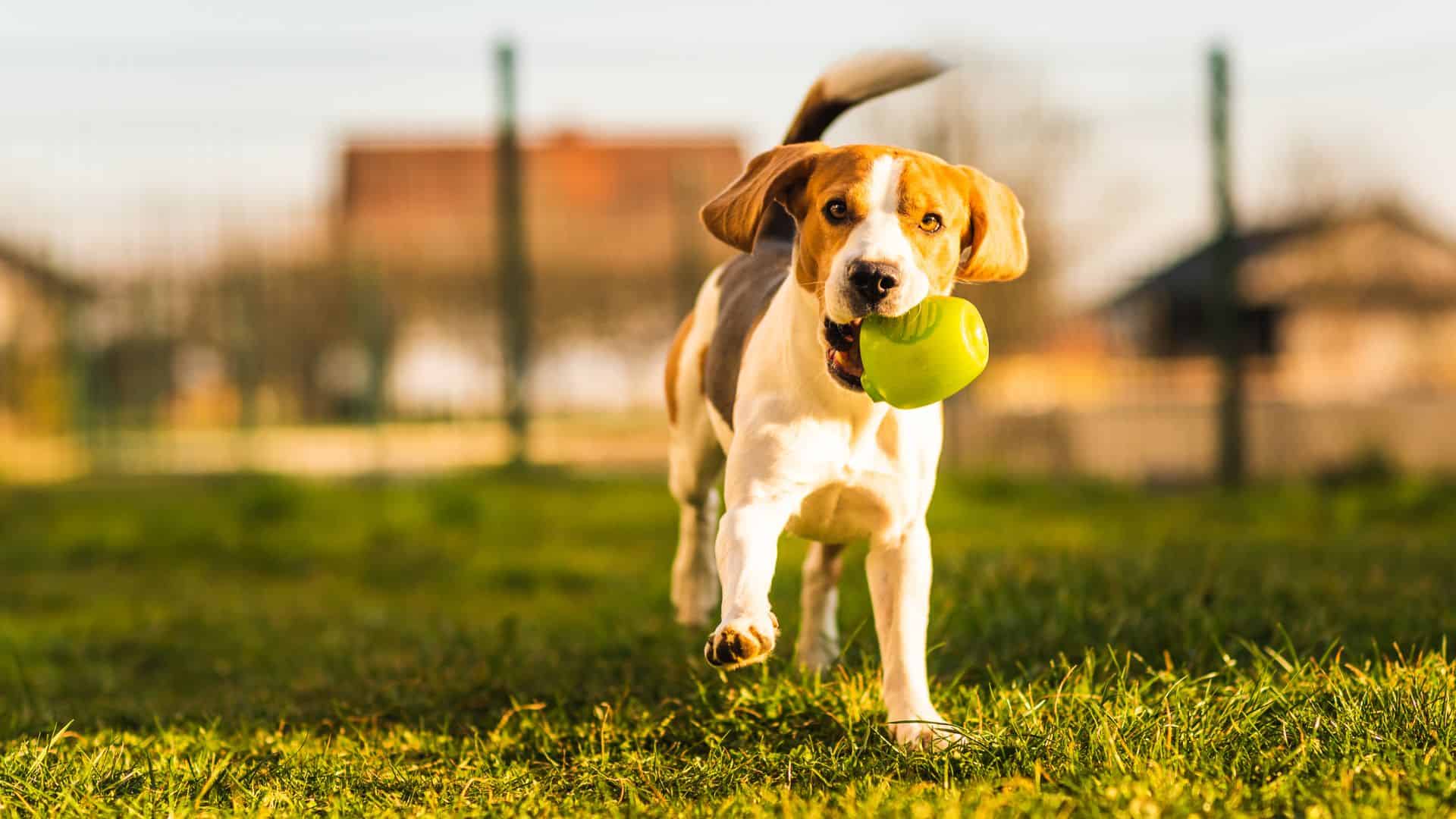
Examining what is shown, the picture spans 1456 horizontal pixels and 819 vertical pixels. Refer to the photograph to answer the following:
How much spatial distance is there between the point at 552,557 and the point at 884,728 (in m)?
3.97

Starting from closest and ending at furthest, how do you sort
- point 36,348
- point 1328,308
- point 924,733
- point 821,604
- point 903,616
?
point 924,733 < point 903,616 < point 821,604 < point 1328,308 < point 36,348

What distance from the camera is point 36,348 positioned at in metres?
10.2

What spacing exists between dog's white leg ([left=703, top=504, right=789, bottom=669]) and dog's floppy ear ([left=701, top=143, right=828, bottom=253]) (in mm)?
570

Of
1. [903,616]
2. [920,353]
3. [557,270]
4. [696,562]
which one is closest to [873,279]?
[920,353]

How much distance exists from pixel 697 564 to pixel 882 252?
1676mm

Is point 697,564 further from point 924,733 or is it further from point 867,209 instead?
point 867,209

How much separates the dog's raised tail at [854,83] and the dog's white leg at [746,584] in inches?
48.1

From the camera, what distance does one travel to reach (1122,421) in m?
9.58

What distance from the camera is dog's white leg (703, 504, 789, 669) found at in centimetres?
263

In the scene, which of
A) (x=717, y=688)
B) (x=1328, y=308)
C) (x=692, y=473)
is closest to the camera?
(x=717, y=688)

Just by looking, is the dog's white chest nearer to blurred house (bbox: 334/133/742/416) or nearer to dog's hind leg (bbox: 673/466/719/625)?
dog's hind leg (bbox: 673/466/719/625)

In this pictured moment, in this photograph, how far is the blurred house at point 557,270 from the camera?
1018 centimetres

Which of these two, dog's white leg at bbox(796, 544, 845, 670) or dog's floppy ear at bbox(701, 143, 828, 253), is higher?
dog's floppy ear at bbox(701, 143, 828, 253)

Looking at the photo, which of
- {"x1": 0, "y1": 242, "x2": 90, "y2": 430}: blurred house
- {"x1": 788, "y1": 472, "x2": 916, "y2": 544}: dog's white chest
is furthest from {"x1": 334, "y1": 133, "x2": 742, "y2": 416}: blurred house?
{"x1": 788, "y1": 472, "x2": 916, "y2": 544}: dog's white chest
